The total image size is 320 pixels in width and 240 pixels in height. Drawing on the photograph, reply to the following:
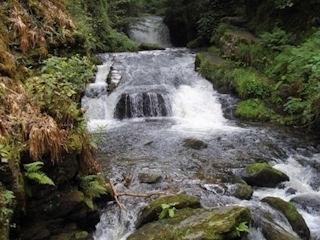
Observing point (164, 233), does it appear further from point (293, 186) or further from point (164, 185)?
point (293, 186)

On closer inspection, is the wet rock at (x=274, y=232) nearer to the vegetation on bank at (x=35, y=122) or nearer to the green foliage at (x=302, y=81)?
the vegetation on bank at (x=35, y=122)

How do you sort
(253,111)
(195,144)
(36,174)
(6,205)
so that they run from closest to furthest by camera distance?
(6,205) → (36,174) → (195,144) → (253,111)

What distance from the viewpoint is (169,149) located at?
404 inches

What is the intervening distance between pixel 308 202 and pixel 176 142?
13.5ft

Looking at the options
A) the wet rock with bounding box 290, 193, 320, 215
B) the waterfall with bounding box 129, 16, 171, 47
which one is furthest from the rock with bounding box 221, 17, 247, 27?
the wet rock with bounding box 290, 193, 320, 215

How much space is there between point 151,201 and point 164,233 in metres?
1.34

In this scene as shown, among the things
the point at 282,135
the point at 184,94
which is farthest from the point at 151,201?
the point at 184,94

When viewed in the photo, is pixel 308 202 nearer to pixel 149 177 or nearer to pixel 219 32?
pixel 149 177

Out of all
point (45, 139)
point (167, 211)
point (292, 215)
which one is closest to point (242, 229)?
point (167, 211)

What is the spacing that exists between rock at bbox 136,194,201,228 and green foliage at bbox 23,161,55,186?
1.78 m

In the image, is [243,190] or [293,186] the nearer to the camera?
[243,190]

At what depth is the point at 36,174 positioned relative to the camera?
5.45m

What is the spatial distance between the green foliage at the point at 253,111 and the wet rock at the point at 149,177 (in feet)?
18.3

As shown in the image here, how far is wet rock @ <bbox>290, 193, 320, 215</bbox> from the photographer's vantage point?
737 centimetres
